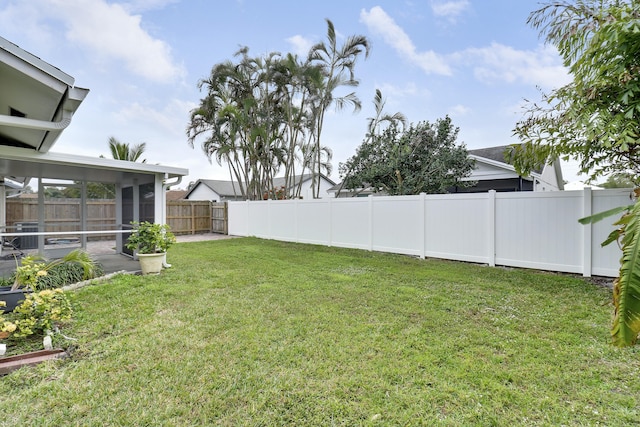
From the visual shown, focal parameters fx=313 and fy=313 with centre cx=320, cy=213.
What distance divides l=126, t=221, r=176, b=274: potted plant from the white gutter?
277 cm

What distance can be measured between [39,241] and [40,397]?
5865 millimetres

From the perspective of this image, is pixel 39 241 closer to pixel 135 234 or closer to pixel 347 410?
pixel 135 234

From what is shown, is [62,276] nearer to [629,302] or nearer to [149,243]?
[149,243]

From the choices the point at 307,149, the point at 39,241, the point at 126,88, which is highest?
the point at 126,88

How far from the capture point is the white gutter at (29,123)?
12.0ft

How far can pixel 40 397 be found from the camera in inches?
93.0

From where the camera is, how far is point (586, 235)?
5.94 m

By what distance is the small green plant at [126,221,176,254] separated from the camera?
20.9 ft

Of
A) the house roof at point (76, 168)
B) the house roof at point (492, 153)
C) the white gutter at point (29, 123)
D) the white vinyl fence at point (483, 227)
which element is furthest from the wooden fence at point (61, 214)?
the house roof at point (492, 153)

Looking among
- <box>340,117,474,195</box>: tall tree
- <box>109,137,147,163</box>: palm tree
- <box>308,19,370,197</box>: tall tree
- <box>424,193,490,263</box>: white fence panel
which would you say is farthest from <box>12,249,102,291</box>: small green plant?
<box>109,137,147,163</box>: palm tree

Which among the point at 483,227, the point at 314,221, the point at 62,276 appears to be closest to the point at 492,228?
the point at 483,227

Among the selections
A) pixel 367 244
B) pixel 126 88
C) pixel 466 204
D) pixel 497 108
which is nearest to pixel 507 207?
pixel 466 204

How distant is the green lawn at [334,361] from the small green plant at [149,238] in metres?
1.28

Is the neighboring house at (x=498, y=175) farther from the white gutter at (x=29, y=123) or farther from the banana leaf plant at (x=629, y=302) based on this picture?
the white gutter at (x=29, y=123)
